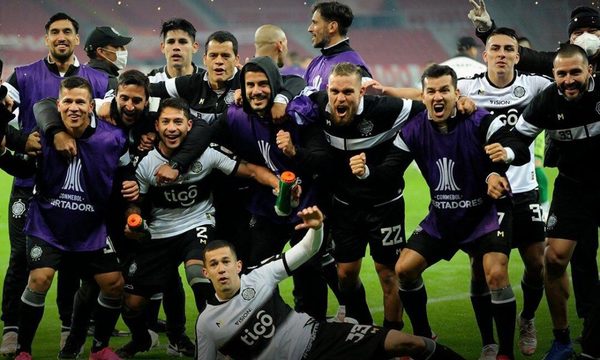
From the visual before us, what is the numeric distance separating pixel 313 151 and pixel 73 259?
1.75 meters

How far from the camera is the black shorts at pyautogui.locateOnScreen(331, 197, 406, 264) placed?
295 inches

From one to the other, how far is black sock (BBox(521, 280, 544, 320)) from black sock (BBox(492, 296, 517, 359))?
0.81 meters

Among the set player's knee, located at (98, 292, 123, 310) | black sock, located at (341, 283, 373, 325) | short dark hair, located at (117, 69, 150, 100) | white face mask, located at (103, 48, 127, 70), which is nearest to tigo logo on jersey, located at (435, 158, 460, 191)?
black sock, located at (341, 283, 373, 325)

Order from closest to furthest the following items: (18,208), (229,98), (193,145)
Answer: (193,145) < (229,98) < (18,208)

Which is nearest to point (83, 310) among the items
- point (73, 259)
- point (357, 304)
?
point (73, 259)

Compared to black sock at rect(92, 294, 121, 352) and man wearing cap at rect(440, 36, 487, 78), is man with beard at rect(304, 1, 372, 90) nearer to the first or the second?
black sock at rect(92, 294, 121, 352)

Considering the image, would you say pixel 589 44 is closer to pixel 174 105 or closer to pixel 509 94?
pixel 509 94

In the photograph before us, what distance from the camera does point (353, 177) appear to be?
7.49 m

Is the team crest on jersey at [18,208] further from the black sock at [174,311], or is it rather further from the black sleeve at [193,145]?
the black sleeve at [193,145]

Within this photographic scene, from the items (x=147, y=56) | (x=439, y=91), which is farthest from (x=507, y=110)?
(x=147, y=56)

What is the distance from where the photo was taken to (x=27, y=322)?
23.0 feet

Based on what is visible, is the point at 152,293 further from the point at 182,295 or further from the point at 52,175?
the point at 52,175

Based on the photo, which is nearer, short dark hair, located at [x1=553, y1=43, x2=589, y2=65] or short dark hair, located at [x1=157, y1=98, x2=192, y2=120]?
short dark hair, located at [x1=553, y1=43, x2=589, y2=65]

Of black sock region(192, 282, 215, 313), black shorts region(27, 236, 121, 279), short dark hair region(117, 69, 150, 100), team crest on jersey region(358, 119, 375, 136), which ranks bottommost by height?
black sock region(192, 282, 215, 313)
